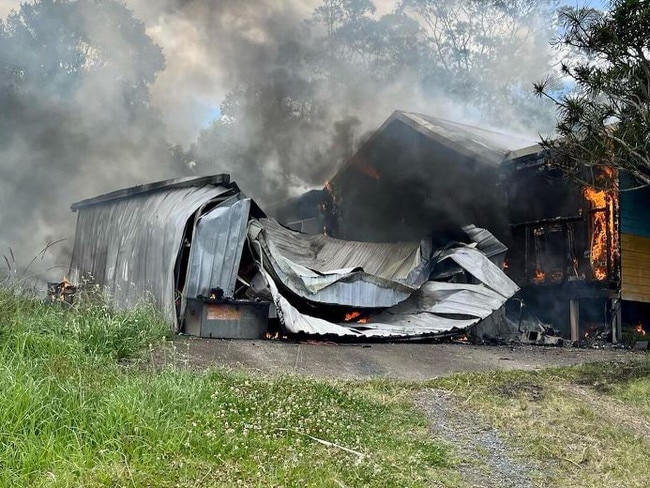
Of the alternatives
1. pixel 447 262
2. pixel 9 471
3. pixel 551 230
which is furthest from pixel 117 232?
pixel 551 230

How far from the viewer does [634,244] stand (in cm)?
1045

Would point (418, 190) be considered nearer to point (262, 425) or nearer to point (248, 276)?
point (248, 276)

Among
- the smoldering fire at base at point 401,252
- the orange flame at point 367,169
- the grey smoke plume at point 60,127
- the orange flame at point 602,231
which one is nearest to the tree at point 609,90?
the smoldering fire at base at point 401,252

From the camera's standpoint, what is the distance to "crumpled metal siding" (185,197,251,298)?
7.43 meters

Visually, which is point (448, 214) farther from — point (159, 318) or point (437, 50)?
point (437, 50)

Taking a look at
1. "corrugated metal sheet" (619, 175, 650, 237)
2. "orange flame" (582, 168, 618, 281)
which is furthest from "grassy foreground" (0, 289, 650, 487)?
"corrugated metal sheet" (619, 175, 650, 237)

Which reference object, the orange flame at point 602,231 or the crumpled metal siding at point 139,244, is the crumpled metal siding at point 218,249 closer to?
the crumpled metal siding at point 139,244

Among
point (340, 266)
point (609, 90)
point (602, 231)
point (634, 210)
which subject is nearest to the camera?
point (609, 90)

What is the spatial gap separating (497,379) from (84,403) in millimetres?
3738

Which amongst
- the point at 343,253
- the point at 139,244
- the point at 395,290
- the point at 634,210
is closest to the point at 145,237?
the point at 139,244

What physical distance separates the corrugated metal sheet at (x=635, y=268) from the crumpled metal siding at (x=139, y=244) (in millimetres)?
7218

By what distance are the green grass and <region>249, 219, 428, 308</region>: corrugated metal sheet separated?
3.28 metres

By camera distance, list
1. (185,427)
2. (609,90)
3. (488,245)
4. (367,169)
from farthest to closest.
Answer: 1. (367,169)
2. (488,245)
3. (609,90)
4. (185,427)

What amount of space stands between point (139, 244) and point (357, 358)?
13.9ft
